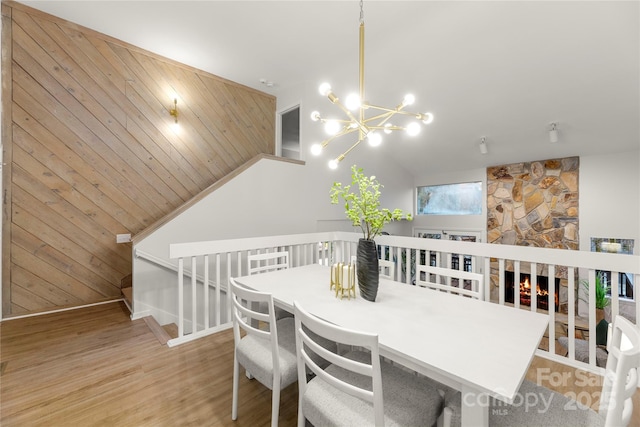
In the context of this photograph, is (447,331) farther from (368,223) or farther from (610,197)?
(610,197)

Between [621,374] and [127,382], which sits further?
[127,382]

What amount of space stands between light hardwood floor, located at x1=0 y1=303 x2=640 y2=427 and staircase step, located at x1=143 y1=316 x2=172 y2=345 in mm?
→ 58

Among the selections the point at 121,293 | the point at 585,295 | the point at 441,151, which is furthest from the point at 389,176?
the point at 121,293

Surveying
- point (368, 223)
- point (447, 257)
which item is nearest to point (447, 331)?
point (368, 223)

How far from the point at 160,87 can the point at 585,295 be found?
23.4 feet

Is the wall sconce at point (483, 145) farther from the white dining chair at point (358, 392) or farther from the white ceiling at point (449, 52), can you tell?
the white dining chair at point (358, 392)

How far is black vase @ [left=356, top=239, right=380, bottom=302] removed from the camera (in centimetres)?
156

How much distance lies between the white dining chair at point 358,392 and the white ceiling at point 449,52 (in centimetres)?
301

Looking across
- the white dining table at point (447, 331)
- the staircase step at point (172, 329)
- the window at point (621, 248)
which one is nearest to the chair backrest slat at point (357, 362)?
the white dining table at point (447, 331)

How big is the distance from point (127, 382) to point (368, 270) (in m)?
1.87

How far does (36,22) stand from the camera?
9.78ft

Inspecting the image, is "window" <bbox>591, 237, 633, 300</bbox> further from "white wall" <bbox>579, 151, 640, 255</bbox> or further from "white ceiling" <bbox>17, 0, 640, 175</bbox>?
"white ceiling" <bbox>17, 0, 640, 175</bbox>

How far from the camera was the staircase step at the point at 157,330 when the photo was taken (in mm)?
2477

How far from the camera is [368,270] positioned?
1.57 meters
